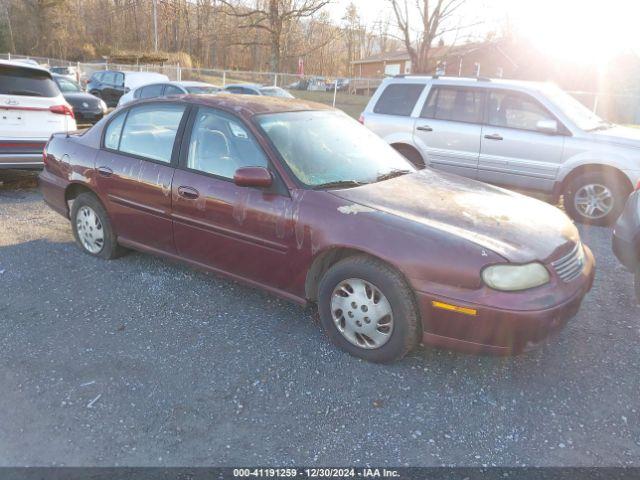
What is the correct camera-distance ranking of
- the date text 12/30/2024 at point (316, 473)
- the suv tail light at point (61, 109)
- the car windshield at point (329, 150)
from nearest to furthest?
the date text 12/30/2024 at point (316, 473), the car windshield at point (329, 150), the suv tail light at point (61, 109)

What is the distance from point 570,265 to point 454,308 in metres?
0.91

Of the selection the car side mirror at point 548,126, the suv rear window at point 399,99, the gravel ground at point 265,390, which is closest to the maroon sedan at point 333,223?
the gravel ground at point 265,390

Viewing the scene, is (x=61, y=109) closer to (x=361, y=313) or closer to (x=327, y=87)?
(x=361, y=313)

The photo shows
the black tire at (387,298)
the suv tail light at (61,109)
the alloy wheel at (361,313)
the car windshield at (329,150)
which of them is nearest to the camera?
the black tire at (387,298)

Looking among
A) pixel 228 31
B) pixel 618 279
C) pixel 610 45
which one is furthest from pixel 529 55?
pixel 618 279

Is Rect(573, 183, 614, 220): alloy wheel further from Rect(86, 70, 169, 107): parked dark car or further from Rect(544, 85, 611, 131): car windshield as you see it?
Rect(86, 70, 169, 107): parked dark car

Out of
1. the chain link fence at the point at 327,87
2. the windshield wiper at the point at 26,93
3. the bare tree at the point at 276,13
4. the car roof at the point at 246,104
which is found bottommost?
the car roof at the point at 246,104

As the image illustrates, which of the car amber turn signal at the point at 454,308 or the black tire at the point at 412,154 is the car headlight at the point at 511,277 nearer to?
the car amber turn signal at the point at 454,308

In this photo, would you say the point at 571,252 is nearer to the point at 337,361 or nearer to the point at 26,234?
the point at 337,361

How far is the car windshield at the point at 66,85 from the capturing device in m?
15.1

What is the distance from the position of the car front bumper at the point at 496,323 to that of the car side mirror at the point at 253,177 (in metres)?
1.27

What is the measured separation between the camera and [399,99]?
312 inches

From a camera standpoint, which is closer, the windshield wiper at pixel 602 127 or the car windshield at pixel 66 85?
the windshield wiper at pixel 602 127

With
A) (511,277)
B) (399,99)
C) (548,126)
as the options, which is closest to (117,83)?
(399,99)
